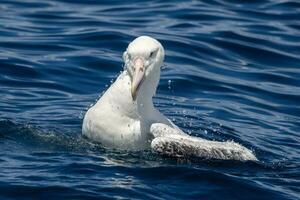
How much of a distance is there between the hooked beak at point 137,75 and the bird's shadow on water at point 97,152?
2.11ft

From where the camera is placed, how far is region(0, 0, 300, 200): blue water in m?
10.7

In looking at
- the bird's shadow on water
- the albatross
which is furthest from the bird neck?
the bird's shadow on water

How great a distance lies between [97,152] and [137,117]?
58 cm

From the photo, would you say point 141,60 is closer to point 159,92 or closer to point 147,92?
point 147,92

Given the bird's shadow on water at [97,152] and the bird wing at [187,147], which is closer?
the bird wing at [187,147]

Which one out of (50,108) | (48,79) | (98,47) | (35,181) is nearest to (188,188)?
(35,181)

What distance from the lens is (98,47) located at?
17.3m

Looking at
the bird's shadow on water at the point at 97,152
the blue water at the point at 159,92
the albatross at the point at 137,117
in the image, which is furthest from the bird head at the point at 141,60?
the blue water at the point at 159,92

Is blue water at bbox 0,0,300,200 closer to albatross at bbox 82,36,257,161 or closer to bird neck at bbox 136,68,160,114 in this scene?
albatross at bbox 82,36,257,161

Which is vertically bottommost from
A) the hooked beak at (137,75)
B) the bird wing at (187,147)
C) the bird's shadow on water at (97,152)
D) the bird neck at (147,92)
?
the bird's shadow on water at (97,152)

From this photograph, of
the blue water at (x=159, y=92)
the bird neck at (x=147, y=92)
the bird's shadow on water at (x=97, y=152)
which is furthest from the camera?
the bird neck at (x=147, y=92)

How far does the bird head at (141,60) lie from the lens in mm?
11391

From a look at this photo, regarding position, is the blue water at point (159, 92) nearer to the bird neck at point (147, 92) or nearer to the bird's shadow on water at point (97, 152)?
the bird's shadow on water at point (97, 152)

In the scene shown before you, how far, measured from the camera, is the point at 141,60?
11539mm
